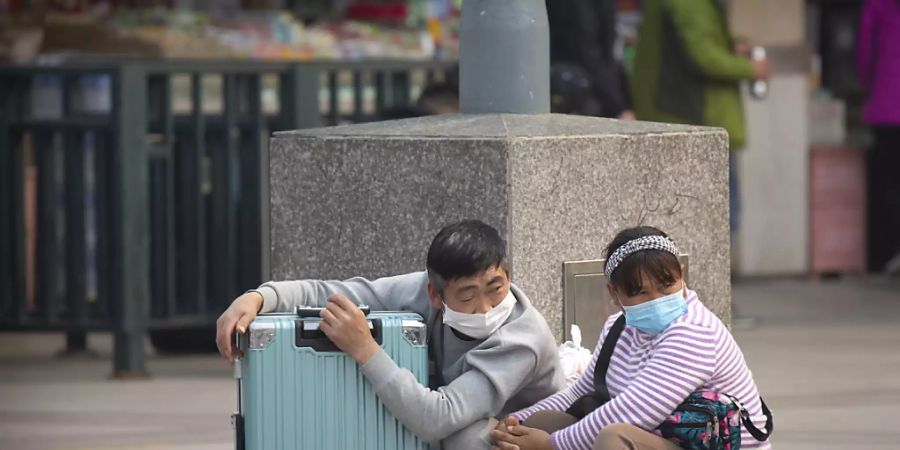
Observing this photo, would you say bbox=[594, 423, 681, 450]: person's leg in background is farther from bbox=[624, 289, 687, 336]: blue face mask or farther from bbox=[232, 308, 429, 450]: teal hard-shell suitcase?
bbox=[232, 308, 429, 450]: teal hard-shell suitcase

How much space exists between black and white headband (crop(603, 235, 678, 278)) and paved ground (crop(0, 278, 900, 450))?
2.02 m

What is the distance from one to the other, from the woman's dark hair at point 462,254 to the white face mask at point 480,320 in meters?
0.07

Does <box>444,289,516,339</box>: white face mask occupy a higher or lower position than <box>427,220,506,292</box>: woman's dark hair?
lower

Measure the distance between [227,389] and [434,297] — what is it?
3217 mm

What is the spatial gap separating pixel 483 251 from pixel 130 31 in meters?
6.80

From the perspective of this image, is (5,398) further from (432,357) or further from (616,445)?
(616,445)

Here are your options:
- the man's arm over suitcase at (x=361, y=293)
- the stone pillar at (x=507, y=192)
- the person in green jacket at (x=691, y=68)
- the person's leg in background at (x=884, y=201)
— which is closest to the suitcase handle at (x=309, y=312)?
the man's arm over suitcase at (x=361, y=293)

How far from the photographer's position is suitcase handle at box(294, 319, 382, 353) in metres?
4.44

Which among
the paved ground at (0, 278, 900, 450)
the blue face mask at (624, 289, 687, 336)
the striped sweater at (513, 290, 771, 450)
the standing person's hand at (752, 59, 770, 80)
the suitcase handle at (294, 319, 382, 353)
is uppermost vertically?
the standing person's hand at (752, 59, 770, 80)

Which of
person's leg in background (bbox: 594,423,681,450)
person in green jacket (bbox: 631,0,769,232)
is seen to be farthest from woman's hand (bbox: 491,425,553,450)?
person in green jacket (bbox: 631,0,769,232)

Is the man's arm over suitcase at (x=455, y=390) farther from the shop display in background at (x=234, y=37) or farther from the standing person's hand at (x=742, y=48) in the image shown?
the shop display in background at (x=234, y=37)

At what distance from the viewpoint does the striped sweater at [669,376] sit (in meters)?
4.43

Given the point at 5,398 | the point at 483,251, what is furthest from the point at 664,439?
the point at 5,398

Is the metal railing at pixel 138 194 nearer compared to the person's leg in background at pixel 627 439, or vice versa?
the person's leg in background at pixel 627 439
